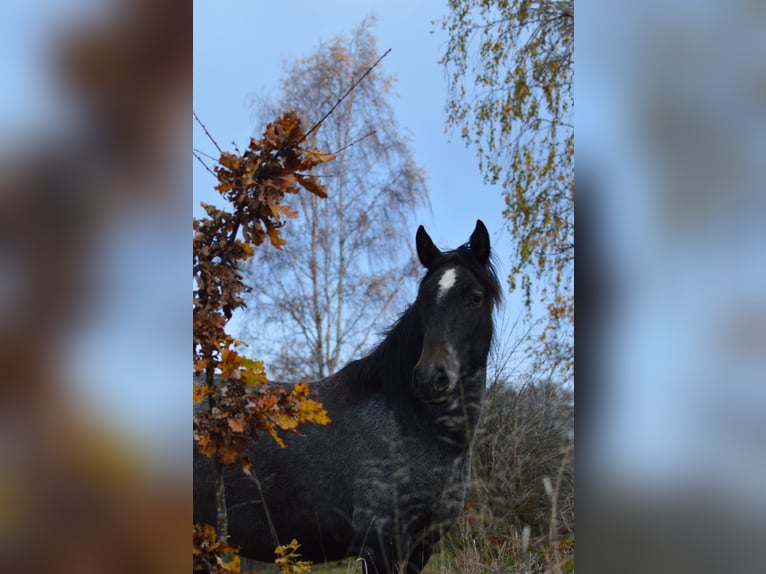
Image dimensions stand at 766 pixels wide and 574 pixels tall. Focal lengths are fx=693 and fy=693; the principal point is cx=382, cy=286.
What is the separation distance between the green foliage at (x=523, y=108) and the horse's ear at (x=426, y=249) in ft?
7.95

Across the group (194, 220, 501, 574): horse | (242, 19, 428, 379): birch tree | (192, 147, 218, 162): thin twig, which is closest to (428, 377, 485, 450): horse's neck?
(194, 220, 501, 574): horse

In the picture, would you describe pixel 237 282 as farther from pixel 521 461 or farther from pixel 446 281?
pixel 521 461

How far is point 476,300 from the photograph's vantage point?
2.50 metres

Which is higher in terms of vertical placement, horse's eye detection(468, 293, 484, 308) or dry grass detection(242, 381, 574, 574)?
horse's eye detection(468, 293, 484, 308)

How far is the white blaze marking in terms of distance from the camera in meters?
2.46

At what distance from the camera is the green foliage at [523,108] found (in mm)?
5098

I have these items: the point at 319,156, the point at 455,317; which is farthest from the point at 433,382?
the point at 319,156

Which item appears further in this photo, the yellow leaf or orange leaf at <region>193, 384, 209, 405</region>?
the yellow leaf

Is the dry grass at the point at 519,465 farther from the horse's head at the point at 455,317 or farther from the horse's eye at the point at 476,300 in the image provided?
the horse's eye at the point at 476,300

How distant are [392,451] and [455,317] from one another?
533 mm

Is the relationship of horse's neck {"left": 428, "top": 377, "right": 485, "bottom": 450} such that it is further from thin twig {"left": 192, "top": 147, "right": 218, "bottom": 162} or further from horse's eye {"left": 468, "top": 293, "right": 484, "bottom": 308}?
thin twig {"left": 192, "top": 147, "right": 218, "bottom": 162}
